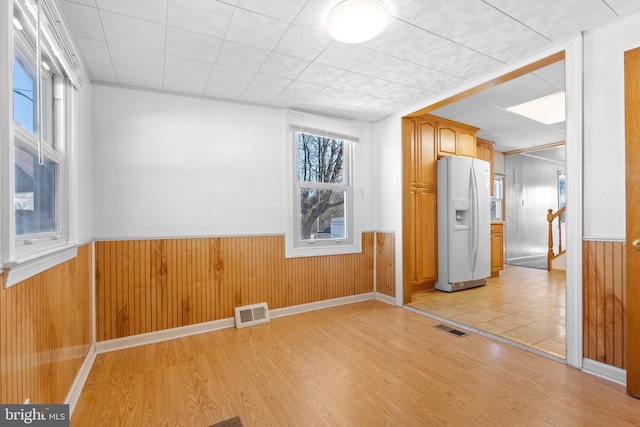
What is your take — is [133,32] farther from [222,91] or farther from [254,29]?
[222,91]

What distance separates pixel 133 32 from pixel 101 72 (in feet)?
2.56

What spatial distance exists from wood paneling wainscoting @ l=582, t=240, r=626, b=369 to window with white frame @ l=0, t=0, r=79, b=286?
3310mm

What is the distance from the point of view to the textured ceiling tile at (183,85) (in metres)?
2.77

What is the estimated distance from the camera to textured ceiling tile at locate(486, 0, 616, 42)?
184 centimetres

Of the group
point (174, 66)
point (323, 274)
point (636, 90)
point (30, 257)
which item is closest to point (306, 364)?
point (323, 274)

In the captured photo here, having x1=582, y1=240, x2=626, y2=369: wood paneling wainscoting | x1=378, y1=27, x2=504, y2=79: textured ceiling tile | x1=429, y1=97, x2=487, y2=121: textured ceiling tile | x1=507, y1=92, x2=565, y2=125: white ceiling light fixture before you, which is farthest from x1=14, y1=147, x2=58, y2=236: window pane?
x1=507, y1=92, x2=565, y2=125: white ceiling light fixture

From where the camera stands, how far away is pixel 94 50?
2248 mm

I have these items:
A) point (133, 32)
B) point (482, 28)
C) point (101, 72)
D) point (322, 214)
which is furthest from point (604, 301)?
point (101, 72)

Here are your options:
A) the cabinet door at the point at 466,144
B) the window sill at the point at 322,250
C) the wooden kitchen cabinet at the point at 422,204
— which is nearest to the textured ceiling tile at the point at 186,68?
the window sill at the point at 322,250

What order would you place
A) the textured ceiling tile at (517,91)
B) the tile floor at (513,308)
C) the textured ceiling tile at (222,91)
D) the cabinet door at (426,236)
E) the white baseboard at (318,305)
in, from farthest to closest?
the cabinet door at (426,236)
the white baseboard at (318,305)
the textured ceiling tile at (517,91)
the textured ceiling tile at (222,91)
the tile floor at (513,308)

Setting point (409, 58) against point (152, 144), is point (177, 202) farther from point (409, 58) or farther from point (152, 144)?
point (409, 58)

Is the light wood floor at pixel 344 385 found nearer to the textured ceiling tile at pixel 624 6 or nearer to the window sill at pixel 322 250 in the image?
the window sill at pixel 322 250

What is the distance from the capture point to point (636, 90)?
1.89 meters

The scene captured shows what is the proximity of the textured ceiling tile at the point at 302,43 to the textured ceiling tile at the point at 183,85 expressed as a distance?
3.32 feet
